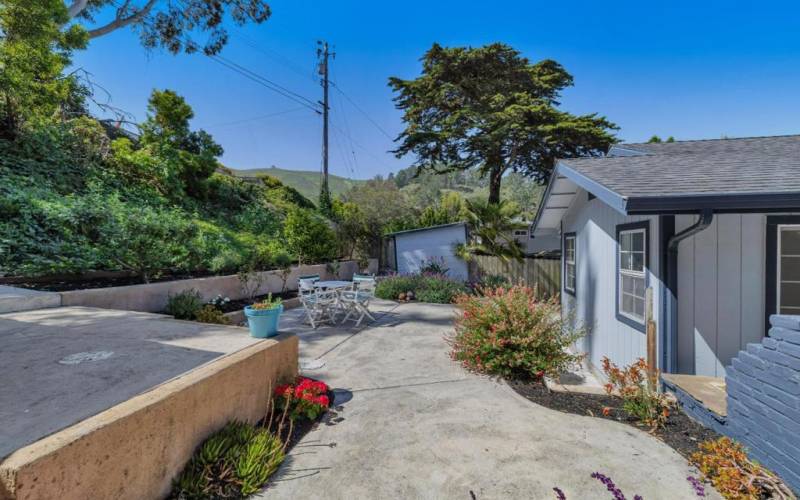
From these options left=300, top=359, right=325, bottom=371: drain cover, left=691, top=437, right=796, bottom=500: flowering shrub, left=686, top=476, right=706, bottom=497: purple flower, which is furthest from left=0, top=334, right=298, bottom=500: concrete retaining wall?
left=691, top=437, right=796, bottom=500: flowering shrub

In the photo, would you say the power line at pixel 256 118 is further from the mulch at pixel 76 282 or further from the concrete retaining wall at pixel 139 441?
the concrete retaining wall at pixel 139 441

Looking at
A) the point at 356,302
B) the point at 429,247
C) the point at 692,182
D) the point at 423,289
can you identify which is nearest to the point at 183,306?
the point at 356,302

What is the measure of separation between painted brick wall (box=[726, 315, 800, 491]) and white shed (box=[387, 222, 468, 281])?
417 inches

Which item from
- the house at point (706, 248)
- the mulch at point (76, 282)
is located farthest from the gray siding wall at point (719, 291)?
the mulch at point (76, 282)

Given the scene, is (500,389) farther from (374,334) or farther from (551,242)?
(551,242)

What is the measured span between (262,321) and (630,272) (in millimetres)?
4287

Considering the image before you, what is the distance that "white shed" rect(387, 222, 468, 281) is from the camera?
1369 cm

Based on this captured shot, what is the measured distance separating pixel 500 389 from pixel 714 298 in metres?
2.30

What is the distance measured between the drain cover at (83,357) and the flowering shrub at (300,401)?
56.9 inches

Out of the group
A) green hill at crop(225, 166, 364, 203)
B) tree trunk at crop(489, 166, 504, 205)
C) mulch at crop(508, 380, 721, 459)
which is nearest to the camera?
mulch at crop(508, 380, 721, 459)

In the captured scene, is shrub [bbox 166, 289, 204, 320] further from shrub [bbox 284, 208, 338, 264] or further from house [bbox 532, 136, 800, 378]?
house [bbox 532, 136, 800, 378]

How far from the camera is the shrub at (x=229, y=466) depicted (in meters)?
2.23

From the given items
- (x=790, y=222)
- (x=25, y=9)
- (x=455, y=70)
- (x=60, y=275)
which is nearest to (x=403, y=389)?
(x=790, y=222)

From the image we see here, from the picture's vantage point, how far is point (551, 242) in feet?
51.9
